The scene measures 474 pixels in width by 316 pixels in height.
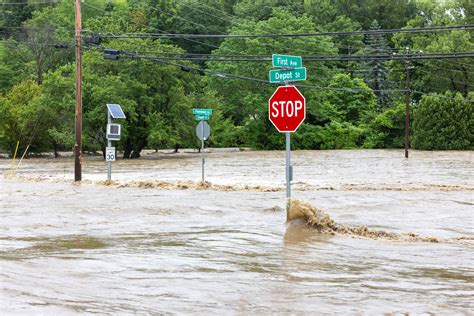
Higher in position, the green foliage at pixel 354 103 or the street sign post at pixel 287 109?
the green foliage at pixel 354 103

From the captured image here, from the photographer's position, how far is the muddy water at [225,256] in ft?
26.4

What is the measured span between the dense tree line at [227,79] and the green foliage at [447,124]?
0.11 m

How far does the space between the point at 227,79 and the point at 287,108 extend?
63.4m

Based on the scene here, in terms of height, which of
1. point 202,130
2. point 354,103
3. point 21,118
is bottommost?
point 202,130

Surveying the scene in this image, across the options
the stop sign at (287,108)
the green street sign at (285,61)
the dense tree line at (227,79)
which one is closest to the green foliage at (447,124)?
the dense tree line at (227,79)

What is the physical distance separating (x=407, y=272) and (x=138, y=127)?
166ft

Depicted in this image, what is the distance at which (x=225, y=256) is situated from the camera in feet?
37.9

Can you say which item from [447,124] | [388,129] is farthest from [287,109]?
[388,129]

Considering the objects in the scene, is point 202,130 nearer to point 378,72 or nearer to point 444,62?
point 444,62

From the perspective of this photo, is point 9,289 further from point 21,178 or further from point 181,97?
point 181,97

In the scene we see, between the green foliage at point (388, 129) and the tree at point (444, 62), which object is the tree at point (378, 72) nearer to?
the tree at point (444, 62)

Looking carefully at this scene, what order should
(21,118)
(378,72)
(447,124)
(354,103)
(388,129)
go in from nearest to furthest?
(21,118) < (447,124) < (388,129) < (354,103) < (378,72)

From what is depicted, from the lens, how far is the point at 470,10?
89.5 m

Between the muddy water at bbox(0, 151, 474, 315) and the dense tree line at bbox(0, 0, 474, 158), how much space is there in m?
25.6
